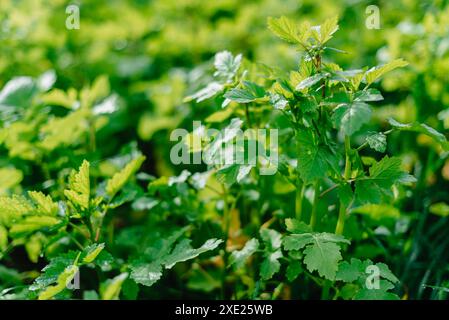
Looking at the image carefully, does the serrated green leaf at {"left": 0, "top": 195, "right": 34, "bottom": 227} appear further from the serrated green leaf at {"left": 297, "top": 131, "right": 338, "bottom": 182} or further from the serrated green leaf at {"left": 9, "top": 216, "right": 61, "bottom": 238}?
the serrated green leaf at {"left": 297, "top": 131, "right": 338, "bottom": 182}

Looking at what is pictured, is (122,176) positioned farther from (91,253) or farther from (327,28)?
(327,28)

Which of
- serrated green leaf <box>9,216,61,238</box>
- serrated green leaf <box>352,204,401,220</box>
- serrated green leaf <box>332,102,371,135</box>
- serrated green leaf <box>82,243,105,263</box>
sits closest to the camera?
serrated green leaf <box>332,102,371,135</box>

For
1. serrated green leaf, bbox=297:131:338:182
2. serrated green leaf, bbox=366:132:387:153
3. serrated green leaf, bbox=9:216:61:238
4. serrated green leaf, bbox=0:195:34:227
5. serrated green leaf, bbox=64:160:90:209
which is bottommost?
serrated green leaf, bbox=9:216:61:238

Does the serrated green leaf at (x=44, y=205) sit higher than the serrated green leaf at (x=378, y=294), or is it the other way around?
the serrated green leaf at (x=44, y=205)

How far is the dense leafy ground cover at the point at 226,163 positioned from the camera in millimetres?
1256

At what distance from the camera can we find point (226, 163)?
1296 mm

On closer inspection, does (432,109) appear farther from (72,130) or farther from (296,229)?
(72,130)

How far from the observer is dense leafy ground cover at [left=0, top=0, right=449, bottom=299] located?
126 cm

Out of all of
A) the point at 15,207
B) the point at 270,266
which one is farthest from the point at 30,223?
the point at 270,266

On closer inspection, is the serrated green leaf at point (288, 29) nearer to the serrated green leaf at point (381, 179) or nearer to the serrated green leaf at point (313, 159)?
the serrated green leaf at point (313, 159)

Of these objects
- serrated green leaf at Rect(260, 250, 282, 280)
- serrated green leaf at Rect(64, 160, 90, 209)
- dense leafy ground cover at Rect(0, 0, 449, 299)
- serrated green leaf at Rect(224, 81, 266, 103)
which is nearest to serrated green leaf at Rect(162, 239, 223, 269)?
dense leafy ground cover at Rect(0, 0, 449, 299)

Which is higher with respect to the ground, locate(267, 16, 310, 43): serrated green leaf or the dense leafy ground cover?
locate(267, 16, 310, 43): serrated green leaf

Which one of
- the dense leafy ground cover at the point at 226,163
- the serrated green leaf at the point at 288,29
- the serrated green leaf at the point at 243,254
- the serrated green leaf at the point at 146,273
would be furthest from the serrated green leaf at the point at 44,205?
the serrated green leaf at the point at 288,29

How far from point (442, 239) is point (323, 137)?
93 centimetres
